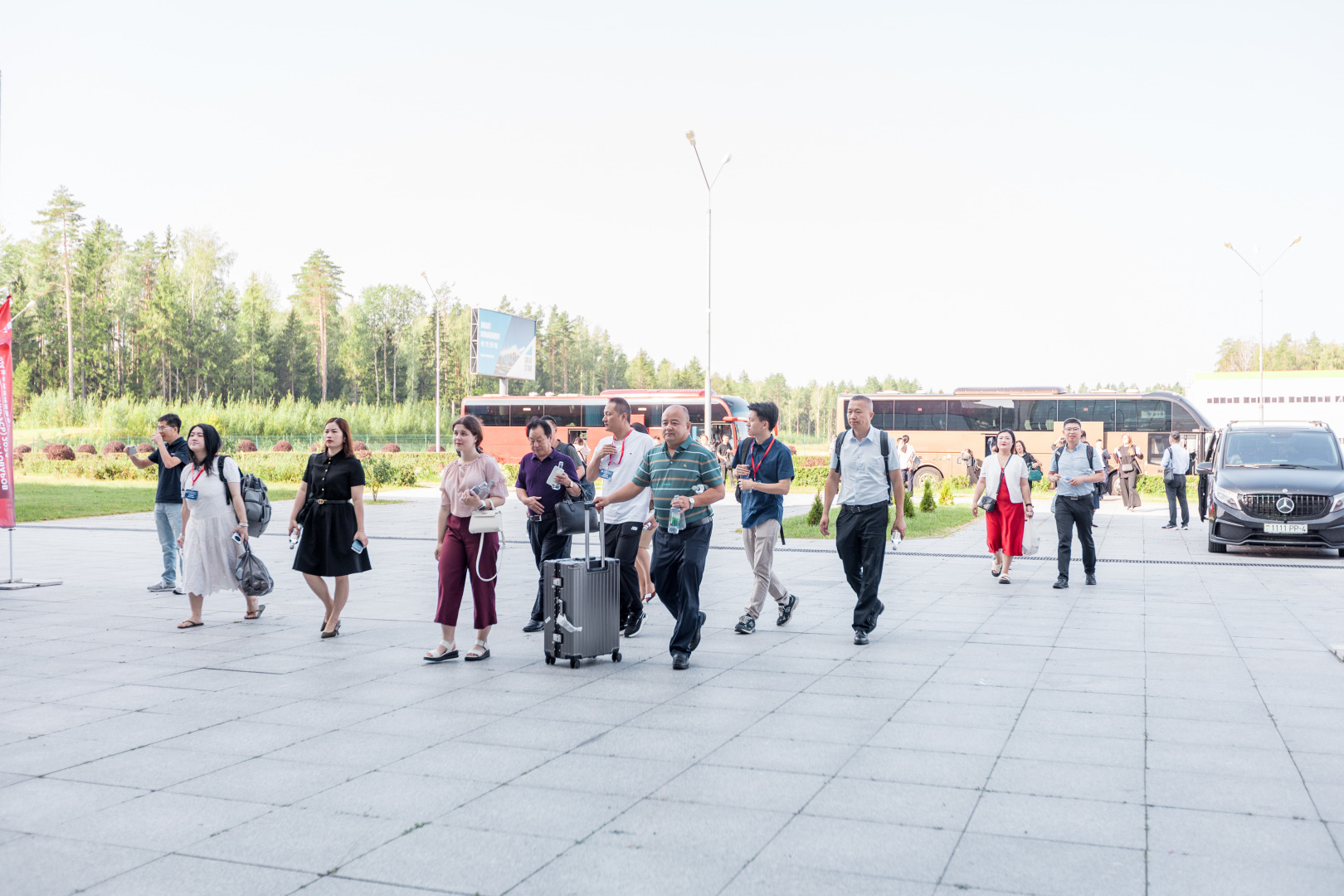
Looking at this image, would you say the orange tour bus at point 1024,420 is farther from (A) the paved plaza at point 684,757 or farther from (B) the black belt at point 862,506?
(A) the paved plaza at point 684,757

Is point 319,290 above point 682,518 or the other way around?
above

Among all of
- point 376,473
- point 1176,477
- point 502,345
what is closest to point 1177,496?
point 1176,477

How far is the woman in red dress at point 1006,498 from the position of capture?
10844 mm

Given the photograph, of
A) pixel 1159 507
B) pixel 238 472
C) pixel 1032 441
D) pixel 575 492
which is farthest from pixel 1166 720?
pixel 1032 441

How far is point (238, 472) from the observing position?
8.69 metres

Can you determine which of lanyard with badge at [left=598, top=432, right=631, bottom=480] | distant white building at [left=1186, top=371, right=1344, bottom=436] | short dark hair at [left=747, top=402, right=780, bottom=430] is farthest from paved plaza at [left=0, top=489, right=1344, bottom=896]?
distant white building at [left=1186, top=371, right=1344, bottom=436]

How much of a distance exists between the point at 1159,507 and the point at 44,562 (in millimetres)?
23873

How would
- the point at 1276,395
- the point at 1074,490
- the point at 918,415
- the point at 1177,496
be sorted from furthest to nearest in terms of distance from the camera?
the point at 1276,395
the point at 918,415
the point at 1177,496
the point at 1074,490

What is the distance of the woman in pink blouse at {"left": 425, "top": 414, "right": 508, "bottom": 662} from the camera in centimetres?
702

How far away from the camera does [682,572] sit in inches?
269

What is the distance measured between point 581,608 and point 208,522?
3.58 metres

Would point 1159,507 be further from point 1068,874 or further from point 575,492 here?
point 1068,874

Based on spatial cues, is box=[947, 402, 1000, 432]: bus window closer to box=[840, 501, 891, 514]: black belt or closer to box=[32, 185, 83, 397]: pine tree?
box=[840, 501, 891, 514]: black belt

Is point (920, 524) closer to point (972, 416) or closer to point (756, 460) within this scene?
point (756, 460)
